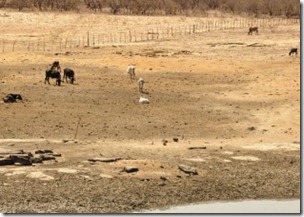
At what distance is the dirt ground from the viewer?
14797 mm

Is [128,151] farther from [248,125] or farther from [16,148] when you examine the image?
[248,125]

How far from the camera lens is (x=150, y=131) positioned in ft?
69.4

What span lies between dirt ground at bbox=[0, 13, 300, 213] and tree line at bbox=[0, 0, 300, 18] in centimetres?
3651

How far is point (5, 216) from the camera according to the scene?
1285 cm

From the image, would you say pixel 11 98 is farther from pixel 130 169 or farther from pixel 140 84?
pixel 130 169

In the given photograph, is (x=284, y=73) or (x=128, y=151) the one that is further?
(x=284, y=73)

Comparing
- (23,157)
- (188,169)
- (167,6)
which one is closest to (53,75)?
(23,157)

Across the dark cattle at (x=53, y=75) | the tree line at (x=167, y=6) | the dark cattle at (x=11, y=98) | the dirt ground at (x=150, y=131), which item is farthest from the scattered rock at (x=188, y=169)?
the tree line at (x=167, y=6)

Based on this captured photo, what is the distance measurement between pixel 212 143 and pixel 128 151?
8.76 ft

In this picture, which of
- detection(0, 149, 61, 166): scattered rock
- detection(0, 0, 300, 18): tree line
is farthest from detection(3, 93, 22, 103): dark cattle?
detection(0, 0, 300, 18): tree line

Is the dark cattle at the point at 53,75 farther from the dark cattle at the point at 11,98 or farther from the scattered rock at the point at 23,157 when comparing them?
the scattered rock at the point at 23,157

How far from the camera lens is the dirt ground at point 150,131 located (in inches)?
583

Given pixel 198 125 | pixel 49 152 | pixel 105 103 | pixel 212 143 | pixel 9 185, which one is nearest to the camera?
pixel 9 185

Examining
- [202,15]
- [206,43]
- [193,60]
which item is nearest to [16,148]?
[193,60]
